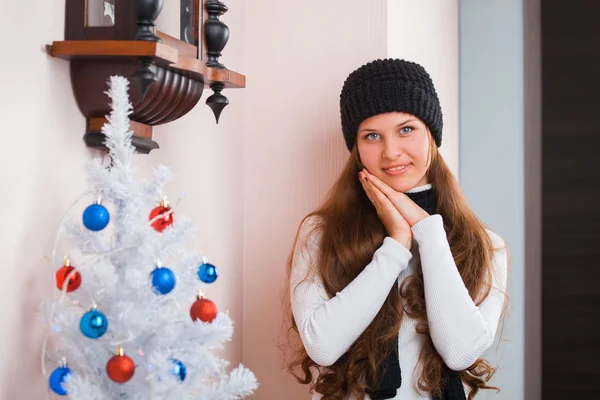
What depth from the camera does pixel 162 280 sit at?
3.32 feet

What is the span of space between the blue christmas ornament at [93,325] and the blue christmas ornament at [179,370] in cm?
11

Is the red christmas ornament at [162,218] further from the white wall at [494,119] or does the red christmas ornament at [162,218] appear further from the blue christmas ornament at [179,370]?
the white wall at [494,119]

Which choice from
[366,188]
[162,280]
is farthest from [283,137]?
[162,280]

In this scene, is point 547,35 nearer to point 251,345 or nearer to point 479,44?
point 479,44

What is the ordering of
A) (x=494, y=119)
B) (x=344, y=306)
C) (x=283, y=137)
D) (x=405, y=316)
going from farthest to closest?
(x=494, y=119), (x=283, y=137), (x=405, y=316), (x=344, y=306)

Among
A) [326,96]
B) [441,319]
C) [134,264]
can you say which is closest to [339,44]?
[326,96]

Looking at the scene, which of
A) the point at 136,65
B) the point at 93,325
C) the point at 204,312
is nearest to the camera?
the point at 93,325

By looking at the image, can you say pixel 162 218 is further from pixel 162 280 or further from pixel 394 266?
pixel 394 266

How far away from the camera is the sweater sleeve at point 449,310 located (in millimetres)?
1578

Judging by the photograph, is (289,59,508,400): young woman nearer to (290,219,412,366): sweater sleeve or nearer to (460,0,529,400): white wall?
(290,219,412,366): sweater sleeve

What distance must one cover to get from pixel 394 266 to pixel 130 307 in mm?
736

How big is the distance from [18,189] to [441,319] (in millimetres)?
891

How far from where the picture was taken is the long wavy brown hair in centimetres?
164

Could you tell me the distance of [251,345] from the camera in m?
2.08
